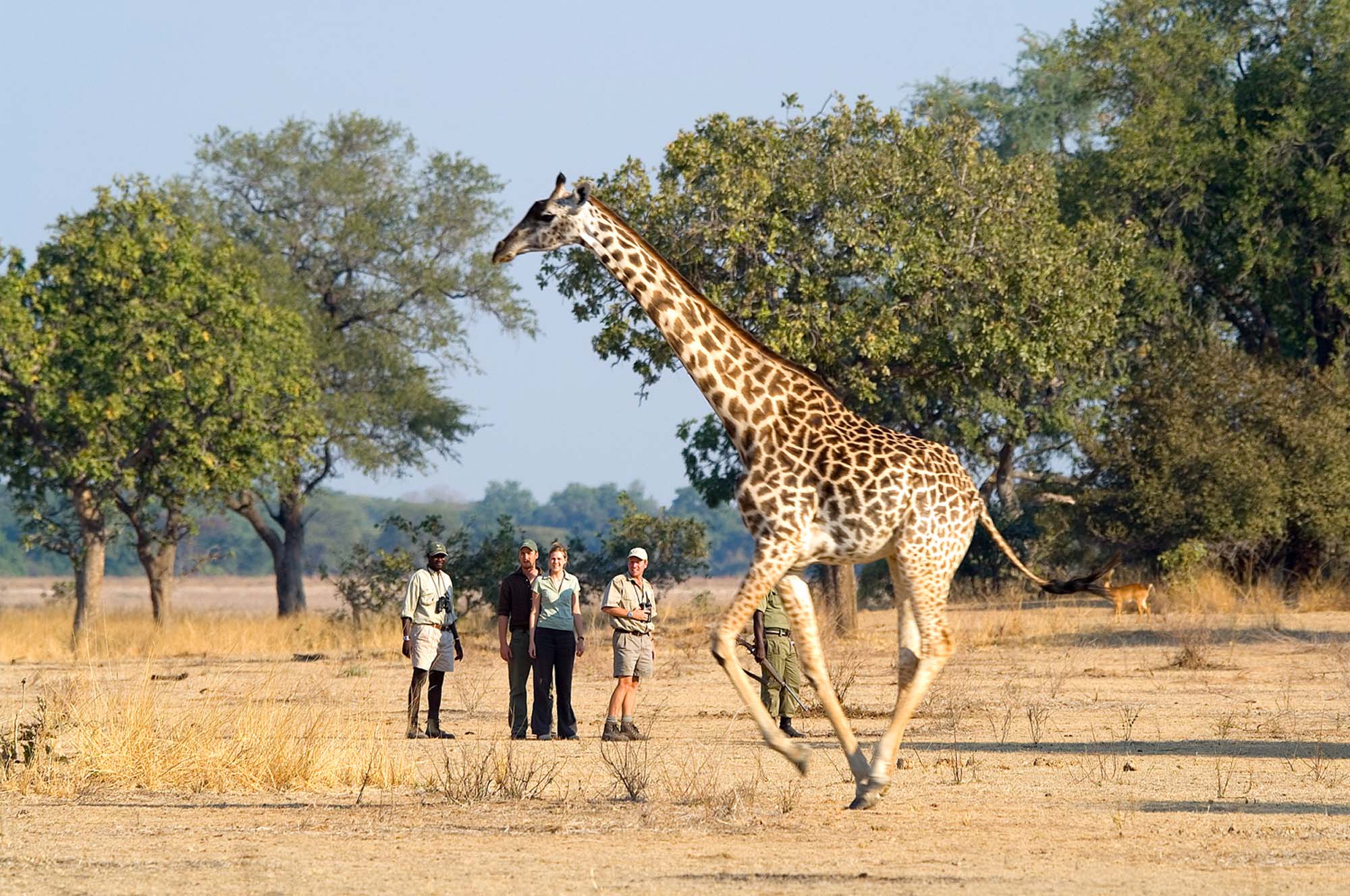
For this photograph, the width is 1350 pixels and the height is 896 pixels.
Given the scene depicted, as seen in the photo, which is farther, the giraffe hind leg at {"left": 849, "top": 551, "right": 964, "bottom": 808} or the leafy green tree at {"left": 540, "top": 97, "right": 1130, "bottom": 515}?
the leafy green tree at {"left": 540, "top": 97, "right": 1130, "bottom": 515}

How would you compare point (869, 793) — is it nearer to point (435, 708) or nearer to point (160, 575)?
point (435, 708)

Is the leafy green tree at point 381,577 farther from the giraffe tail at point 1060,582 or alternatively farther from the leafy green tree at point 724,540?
the leafy green tree at point 724,540

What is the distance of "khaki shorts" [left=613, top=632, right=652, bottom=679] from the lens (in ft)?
49.4

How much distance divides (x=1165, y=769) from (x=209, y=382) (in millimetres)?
20378

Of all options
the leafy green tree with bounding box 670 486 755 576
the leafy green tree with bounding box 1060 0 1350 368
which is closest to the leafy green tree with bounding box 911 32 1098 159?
the leafy green tree with bounding box 1060 0 1350 368

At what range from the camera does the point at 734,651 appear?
1038 centimetres

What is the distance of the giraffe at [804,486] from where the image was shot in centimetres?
1065

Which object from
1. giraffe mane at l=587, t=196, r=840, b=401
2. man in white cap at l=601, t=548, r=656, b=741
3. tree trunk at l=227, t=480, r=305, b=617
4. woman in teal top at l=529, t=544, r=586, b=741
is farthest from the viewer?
tree trunk at l=227, t=480, r=305, b=617

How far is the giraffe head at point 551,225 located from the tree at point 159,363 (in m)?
19.1

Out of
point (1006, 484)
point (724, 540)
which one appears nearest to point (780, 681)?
point (1006, 484)

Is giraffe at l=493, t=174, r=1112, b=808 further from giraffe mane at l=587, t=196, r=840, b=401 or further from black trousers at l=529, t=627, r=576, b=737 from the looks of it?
black trousers at l=529, t=627, r=576, b=737

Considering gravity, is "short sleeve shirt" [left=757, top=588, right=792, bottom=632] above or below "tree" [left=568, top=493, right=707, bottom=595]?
below

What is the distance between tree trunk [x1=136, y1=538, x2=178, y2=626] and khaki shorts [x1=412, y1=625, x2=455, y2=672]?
17.3 metres

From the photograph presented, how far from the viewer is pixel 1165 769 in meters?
12.5
